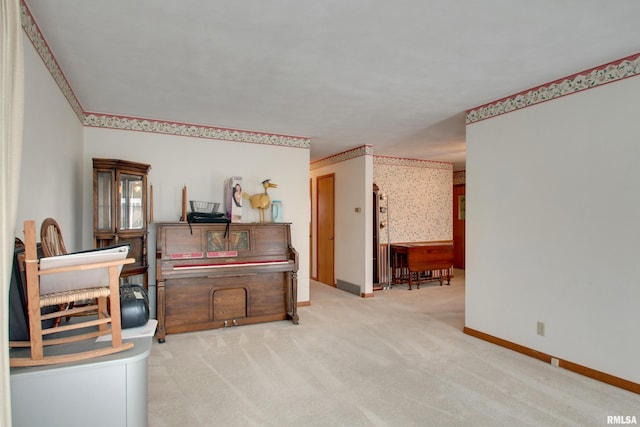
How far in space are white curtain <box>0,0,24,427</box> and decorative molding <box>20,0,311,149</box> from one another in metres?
0.91

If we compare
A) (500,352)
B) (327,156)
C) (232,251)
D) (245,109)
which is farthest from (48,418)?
(327,156)

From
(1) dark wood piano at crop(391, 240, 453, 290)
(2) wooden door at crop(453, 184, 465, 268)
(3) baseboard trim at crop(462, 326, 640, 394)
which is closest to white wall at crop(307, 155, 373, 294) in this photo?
(1) dark wood piano at crop(391, 240, 453, 290)

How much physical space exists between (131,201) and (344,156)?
3549 millimetres

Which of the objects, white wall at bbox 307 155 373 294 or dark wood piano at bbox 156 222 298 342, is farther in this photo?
white wall at bbox 307 155 373 294

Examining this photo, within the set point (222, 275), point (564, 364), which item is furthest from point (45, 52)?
point (564, 364)

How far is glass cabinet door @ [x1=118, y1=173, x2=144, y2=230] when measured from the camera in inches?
147

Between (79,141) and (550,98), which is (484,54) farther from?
(79,141)

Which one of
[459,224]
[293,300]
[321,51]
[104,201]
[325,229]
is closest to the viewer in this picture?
[321,51]

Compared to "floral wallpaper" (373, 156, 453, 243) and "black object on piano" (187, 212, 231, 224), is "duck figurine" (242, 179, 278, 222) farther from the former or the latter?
"floral wallpaper" (373, 156, 453, 243)

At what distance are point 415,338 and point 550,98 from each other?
2.60 meters

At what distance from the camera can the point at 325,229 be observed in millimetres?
6914

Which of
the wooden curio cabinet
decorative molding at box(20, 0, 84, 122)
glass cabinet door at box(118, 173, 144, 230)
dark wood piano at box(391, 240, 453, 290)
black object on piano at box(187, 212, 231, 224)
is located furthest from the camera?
dark wood piano at box(391, 240, 453, 290)

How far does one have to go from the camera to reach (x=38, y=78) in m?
2.30

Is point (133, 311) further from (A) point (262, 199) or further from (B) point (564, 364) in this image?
(B) point (564, 364)
